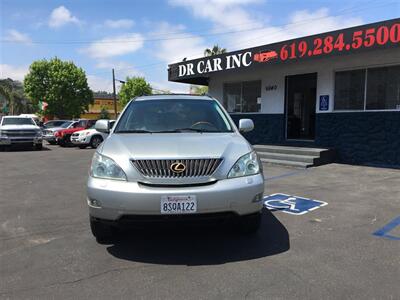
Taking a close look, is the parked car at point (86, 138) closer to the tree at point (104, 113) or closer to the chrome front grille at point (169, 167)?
the chrome front grille at point (169, 167)

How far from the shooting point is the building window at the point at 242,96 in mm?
15160

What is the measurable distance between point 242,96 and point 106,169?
1206 cm

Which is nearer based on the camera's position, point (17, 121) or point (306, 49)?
point (306, 49)

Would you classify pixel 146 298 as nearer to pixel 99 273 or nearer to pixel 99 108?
pixel 99 273

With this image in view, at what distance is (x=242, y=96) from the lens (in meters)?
15.8

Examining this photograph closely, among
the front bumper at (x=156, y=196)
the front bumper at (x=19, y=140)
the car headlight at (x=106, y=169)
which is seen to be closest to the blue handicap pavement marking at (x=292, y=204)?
the front bumper at (x=156, y=196)

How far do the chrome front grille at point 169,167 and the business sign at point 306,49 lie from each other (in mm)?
7680

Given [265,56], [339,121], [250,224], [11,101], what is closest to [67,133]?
[265,56]

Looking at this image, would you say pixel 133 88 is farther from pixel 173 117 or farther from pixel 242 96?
pixel 173 117

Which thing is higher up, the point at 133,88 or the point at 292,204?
the point at 133,88

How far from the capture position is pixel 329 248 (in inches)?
182

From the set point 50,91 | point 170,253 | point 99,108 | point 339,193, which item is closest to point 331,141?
point 339,193

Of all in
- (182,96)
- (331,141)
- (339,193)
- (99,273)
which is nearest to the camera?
(99,273)

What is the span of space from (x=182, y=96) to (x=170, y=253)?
8.39ft
